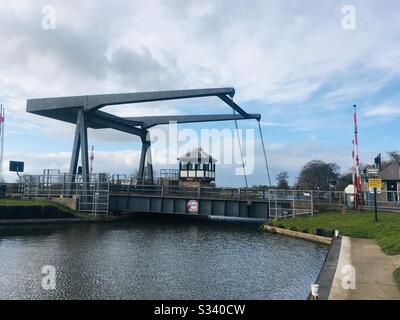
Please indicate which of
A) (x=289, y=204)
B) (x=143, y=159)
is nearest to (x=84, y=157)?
(x=143, y=159)

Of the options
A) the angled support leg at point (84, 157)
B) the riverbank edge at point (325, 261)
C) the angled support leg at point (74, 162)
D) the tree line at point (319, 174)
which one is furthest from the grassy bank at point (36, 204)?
the tree line at point (319, 174)

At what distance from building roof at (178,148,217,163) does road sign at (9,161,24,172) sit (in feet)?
48.9

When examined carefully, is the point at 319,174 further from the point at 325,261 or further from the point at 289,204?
the point at 325,261

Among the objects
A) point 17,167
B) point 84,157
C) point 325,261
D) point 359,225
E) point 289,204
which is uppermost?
point 84,157

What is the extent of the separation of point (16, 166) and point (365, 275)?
30978 mm

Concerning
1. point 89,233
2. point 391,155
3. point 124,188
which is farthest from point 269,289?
point 391,155

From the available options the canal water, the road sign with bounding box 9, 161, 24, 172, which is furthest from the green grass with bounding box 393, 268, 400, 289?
the road sign with bounding box 9, 161, 24, 172

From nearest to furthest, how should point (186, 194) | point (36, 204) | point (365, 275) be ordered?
1. point (365, 275)
2. point (36, 204)
3. point (186, 194)

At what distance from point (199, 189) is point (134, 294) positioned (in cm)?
1868

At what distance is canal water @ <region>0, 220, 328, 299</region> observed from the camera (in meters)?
8.27

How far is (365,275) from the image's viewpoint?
320 inches

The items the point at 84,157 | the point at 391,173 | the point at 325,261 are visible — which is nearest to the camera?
the point at 325,261

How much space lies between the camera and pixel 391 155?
67625mm

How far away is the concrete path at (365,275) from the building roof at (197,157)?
954 inches
